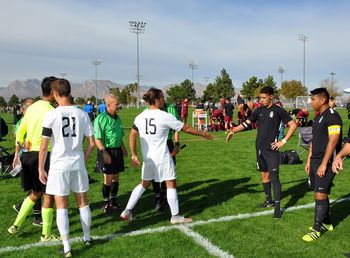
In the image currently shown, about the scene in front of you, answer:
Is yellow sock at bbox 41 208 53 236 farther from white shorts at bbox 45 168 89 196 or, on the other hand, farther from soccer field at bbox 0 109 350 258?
white shorts at bbox 45 168 89 196

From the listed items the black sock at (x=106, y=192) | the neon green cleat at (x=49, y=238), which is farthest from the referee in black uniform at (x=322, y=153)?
the neon green cleat at (x=49, y=238)

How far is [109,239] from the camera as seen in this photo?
5.17 metres

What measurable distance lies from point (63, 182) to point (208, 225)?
2.42 m

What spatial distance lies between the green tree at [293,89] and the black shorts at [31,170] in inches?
3719

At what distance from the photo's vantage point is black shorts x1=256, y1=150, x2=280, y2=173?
20.2ft

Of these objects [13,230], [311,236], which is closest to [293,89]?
[311,236]

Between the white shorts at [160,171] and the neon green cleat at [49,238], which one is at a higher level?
the white shorts at [160,171]

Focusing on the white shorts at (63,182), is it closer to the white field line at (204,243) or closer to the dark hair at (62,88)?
the dark hair at (62,88)

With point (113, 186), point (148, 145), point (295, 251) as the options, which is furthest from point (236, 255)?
point (113, 186)

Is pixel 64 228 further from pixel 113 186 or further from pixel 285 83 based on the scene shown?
pixel 285 83

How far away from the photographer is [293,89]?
9519 cm

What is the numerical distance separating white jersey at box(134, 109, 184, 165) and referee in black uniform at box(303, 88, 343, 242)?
6.47ft

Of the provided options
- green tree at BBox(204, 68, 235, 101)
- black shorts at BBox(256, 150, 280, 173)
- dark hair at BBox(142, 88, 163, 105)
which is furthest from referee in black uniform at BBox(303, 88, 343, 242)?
green tree at BBox(204, 68, 235, 101)

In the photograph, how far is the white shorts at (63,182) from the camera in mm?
4422
